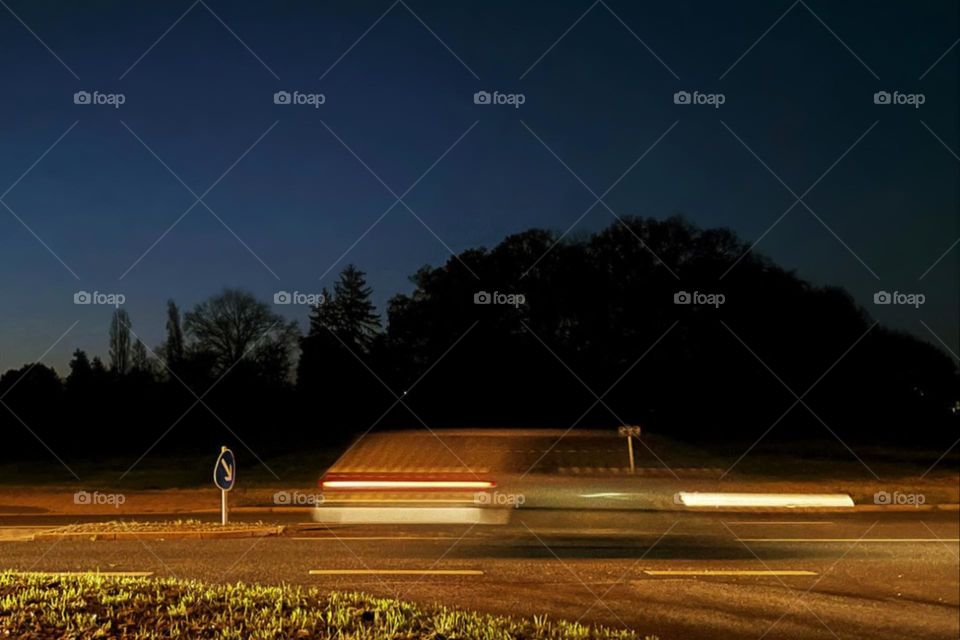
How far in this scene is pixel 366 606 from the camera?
695 centimetres

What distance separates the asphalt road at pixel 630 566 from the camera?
777 cm

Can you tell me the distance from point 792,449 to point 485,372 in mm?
14926

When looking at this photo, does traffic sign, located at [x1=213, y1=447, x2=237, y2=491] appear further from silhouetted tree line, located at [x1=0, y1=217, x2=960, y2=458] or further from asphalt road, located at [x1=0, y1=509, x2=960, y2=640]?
silhouetted tree line, located at [x1=0, y1=217, x2=960, y2=458]

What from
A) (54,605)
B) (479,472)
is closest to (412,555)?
(479,472)

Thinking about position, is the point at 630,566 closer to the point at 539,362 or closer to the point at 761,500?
the point at 761,500

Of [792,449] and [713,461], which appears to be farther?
[792,449]

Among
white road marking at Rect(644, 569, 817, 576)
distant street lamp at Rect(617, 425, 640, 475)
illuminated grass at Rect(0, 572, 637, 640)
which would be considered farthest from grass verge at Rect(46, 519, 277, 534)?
white road marking at Rect(644, 569, 817, 576)

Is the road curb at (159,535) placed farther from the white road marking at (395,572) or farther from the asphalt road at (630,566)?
the white road marking at (395,572)

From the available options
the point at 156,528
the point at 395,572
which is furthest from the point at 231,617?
the point at 156,528

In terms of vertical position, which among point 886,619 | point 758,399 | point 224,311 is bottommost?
point 886,619

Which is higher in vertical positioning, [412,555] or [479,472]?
[479,472]

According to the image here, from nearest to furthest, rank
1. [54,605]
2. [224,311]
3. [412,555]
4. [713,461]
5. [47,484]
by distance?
[54,605] < [412,555] < [713,461] < [47,484] < [224,311]

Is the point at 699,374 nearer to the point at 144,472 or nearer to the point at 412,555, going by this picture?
the point at 144,472

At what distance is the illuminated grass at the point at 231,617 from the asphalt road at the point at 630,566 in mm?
1195
